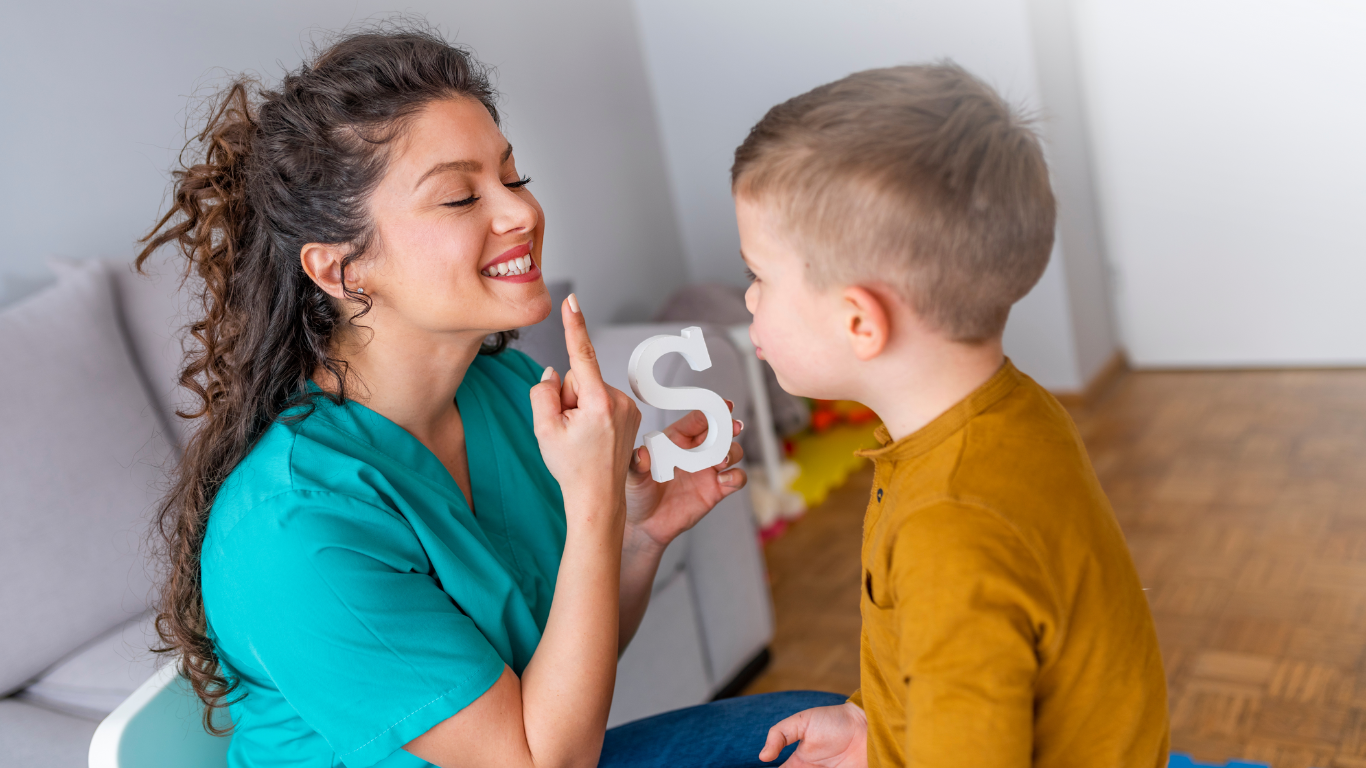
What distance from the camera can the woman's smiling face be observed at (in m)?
1.03

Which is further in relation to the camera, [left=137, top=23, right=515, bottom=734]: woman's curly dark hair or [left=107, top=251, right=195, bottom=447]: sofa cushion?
[left=107, top=251, right=195, bottom=447]: sofa cushion

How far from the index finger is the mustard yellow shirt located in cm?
29

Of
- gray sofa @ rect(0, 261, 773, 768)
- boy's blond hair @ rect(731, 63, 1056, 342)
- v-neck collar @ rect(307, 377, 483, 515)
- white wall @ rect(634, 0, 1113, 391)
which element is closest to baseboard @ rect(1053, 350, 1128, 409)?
white wall @ rect(634, 0, 1113, 391)

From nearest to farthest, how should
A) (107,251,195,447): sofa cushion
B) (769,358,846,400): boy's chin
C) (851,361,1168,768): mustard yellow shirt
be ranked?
1. (851,361,1168,768): mustard yellow shirt
2. (769,358,846,400): boy's chin
3. (107,251,195,447): sofa cushion

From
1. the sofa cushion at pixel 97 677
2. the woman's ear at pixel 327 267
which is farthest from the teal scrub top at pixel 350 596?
the sofa cushion at pixel 97 677

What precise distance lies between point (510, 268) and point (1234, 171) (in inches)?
108

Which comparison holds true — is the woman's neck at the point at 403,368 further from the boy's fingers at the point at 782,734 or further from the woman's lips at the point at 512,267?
the boy's fingers at the point at 782,734

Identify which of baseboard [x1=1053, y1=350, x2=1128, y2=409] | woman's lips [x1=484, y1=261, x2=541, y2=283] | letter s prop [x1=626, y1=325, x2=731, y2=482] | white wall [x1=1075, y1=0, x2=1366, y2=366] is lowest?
baseboard [x1=1053, y1=350, x2=1128, y2=409]

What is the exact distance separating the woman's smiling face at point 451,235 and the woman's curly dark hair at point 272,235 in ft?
0.07

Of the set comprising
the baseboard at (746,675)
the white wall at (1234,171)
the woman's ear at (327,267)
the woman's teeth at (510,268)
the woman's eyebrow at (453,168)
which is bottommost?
the baseboard at (746,675)

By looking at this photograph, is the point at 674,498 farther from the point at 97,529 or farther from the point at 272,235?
the point at 97,529

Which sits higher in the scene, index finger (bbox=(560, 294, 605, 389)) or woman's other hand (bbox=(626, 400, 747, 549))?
index finger (bbox=(560, 294, 605, 389))

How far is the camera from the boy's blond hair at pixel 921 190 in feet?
2.26

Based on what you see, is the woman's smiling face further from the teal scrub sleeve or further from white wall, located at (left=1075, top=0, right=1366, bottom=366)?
white wall, located at (left=1075, top=0, right=1366, bottom=366)
